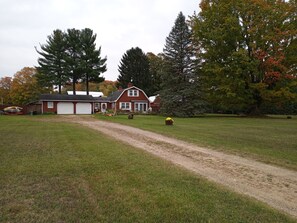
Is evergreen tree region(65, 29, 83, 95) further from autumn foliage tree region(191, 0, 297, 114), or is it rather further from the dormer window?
autumn foliage tree region(191, 0, 297, 114)

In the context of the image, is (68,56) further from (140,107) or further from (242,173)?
(242,173)

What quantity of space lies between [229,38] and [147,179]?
2776 cm

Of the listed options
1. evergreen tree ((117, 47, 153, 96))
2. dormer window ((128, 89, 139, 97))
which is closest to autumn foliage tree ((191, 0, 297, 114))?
dormer window ((128, 89, 139, 97))

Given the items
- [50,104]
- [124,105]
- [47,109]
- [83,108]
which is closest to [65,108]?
[50,104]

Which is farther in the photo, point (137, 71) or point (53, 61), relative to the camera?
point (137, 71)

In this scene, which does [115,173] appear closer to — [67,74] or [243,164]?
[243,164]

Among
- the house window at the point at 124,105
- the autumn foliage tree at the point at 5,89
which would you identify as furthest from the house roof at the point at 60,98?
the autumn foliage tree at the point at 5,89

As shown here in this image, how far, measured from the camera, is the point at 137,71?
5528cm

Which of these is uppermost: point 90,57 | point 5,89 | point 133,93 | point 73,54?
point 73,54

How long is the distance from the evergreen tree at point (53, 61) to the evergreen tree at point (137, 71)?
16.0 meters

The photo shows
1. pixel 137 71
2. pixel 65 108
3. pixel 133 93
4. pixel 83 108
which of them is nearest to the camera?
pixel 65 108

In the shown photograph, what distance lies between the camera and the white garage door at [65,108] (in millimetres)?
36862

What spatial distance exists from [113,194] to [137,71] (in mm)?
52282

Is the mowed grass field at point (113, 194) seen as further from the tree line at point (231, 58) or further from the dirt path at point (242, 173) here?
the tree line at point (231, 58)
